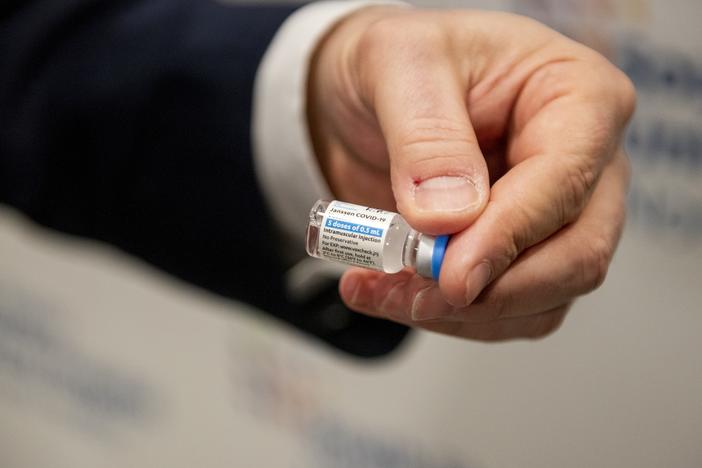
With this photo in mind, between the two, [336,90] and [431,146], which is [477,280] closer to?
[431,146]

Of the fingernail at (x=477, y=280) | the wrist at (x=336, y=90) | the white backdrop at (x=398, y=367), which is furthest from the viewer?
the white backdrop at (x=398, y=367)

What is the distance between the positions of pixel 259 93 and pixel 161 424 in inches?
32.1

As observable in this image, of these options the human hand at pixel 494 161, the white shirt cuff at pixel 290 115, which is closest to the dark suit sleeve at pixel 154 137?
the white shirt cuff at pixel 290 115

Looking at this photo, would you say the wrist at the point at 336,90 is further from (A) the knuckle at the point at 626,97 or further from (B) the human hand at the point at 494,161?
(A) the knuckle at the point at 626,97

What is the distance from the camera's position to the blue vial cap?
33 cm

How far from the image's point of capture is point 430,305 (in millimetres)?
350

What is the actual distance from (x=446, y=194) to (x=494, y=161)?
0.39 feet

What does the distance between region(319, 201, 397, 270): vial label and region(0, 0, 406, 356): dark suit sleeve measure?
0.22 metres

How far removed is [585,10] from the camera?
23.8 inches

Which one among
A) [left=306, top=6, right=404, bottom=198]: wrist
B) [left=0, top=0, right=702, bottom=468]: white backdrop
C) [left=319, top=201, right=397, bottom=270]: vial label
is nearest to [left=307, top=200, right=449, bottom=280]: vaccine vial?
[left=319, top=201, right=397, bottom=270]: vial label

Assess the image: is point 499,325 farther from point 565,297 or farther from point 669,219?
point 669,219

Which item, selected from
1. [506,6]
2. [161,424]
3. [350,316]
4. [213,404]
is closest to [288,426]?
[213,404]

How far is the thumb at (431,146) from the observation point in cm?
33

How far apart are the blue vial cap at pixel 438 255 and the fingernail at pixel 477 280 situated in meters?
0.02
